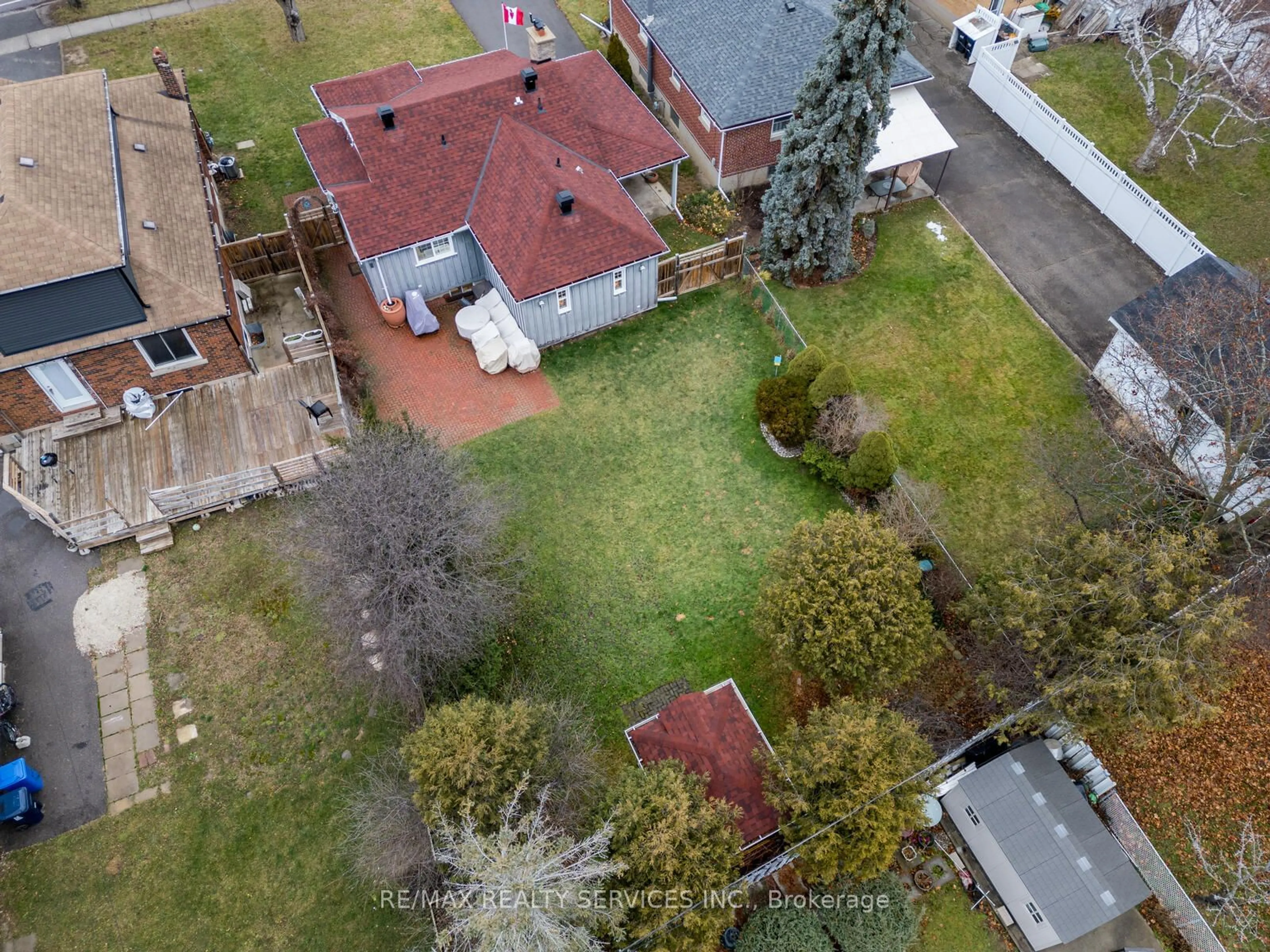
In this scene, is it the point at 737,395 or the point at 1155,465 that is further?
the point at 737,395

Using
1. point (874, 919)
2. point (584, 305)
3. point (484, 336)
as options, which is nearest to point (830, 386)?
point (584, 305)

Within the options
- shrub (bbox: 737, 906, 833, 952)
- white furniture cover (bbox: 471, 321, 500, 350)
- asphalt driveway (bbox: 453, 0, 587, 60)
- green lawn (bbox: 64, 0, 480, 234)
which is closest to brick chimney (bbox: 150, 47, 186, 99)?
green lawn (bbox: 64, 0, 480, 234)

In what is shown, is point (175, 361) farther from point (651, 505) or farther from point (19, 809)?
point (651, 505)

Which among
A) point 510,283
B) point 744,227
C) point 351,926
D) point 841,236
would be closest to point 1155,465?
point 841,236

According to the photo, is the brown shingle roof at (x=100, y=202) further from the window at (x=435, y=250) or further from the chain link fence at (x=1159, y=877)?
the chain link fence at (x=1159, y=877)

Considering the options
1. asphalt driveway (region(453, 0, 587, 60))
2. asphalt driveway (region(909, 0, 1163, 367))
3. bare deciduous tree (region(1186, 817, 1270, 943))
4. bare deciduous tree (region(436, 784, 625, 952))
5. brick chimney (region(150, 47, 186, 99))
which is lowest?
bare deciduous tree (region(1186, 817, 1270, 943))

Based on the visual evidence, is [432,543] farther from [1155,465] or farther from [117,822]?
[1155,465]

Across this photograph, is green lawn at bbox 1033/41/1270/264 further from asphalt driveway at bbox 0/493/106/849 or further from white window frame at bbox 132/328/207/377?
asphalt driveway at bbox 0/493/106/849

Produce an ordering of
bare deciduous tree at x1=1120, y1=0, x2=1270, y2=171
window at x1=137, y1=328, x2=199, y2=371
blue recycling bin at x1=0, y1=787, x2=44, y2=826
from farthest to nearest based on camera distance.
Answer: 1. bare deciduous tree at x1=1120, y1=0, x2=1270, y2=171
2. window at x1=137, y1=328, x2=199, y2=371
3. blue recycling bin at x1=0, y1=787, x2=44, y2=826
